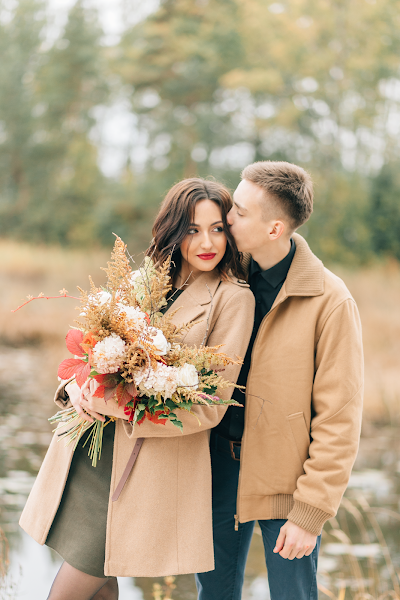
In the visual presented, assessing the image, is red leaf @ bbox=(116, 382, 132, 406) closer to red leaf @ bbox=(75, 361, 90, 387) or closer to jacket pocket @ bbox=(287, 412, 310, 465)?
red leaf @ bbox=(75, 361, 90, 387)

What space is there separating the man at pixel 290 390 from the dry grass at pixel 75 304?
550cm

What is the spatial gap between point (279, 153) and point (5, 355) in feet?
33.8

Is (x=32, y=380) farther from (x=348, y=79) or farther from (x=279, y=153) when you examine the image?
(x=348, y=79)

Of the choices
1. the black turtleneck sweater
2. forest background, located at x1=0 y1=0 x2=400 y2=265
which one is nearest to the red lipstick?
the black turtleneck sweater

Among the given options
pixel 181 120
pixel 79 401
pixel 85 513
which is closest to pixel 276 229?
pixel 79 401

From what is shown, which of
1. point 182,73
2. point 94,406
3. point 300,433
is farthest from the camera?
point 182,73

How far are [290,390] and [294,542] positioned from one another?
0.52m

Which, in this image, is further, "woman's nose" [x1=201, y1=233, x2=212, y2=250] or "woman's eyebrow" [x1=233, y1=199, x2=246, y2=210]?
"woman's eyebrow" [x1=233, y1=199, x2=246, y2=210]

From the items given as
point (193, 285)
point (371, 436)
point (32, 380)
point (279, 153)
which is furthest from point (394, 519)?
point (279, 153)

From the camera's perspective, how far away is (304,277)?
2.13 m

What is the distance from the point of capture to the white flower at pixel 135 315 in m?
1.73

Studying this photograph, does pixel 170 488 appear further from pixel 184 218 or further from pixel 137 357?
pixel 184 218

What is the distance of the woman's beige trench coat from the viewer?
6.42 feet

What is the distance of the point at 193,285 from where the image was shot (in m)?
2.22
